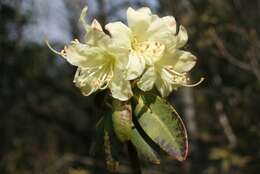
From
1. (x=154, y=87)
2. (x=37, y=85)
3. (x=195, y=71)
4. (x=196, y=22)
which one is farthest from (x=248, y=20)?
(x=37, y=85)

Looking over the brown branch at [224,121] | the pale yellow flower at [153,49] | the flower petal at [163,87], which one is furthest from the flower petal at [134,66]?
the brown branch at [224,121]

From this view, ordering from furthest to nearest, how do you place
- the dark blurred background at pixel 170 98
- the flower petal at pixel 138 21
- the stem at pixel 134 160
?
the dark blurred background at pixel 170 98 → the flower petal at pixel 138 21 → the stem at pixel 134 160

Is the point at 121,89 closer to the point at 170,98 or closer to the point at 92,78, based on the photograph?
the point at 92,78

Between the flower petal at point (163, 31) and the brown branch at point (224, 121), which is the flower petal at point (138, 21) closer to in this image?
the flower petal at point (163, 31)

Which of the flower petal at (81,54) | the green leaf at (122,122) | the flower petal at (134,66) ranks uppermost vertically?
the flower petal at (81,54)

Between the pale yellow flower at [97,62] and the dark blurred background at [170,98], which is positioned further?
the dark blurred background at [170,98]

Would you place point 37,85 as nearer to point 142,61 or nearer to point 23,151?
point 23,151

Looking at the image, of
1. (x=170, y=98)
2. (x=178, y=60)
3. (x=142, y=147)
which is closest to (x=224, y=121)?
(x=170, y=98)
